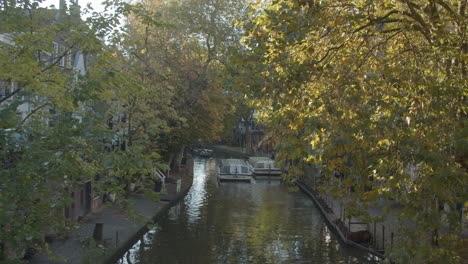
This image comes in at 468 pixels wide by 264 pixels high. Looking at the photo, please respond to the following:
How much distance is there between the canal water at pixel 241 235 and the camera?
21094 mm

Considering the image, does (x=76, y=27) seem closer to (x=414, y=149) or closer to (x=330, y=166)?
(x=330, y=166)

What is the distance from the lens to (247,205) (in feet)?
118

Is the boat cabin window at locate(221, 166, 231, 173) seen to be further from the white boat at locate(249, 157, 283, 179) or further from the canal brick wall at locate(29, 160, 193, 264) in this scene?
the canal brick wall at locate(29, 160, 193, 264)

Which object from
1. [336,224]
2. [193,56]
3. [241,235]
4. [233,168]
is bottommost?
[241,235]

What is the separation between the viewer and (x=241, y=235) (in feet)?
84.1

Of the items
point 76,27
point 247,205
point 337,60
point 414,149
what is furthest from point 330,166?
point 247,205

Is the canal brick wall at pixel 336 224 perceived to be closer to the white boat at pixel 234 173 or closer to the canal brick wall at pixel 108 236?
the canal brick wall at pixel 108 236

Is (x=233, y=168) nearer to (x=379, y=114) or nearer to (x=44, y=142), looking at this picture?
(x=379, y=114)

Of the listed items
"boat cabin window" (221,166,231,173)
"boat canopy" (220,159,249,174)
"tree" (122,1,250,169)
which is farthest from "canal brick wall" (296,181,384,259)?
"boat cabin window" (221,166,231,173)

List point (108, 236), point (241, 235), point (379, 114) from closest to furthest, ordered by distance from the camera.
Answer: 1. point (379, 114)
2. point (108, 236)
3. point (241, 235)

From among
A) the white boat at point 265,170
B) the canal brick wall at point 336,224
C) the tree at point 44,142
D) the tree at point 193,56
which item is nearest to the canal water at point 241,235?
the canal brick wall at point 336,224

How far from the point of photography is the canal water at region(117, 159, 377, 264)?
2109 cm

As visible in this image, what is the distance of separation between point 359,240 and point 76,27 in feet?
55.7

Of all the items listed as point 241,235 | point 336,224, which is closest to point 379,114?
point 241,235
